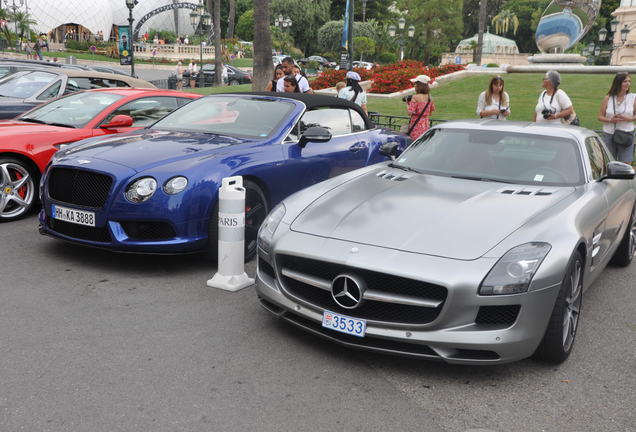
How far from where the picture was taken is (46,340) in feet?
12.8

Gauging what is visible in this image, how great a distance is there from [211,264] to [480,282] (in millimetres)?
3005

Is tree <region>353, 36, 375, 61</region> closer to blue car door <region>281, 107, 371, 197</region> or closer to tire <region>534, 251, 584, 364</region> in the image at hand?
blue car door <region>281, 107, 371, 197</region>

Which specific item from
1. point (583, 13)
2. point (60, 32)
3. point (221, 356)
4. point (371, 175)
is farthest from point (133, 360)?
point (60, 32)

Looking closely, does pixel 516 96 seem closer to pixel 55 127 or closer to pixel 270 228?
pixel 55 127

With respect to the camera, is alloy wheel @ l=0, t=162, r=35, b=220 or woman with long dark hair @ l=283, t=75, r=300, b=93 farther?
woman with long dark hair @ l=283, t=75, r=300, b=93

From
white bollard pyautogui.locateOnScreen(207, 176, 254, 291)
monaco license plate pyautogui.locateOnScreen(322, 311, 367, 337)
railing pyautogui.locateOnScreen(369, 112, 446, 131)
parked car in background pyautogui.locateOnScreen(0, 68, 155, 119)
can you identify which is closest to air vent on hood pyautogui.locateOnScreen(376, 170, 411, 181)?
white bollard pyautogui.locateOnScreen(207, 176, 254, 291)

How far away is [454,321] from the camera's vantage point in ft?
11.1

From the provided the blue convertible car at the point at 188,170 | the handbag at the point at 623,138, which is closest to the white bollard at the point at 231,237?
the blue convertible car at the point at 188,170

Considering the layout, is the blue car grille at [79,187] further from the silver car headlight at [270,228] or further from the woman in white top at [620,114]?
the woman in white top at [620,114]

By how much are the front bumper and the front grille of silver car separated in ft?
0.10

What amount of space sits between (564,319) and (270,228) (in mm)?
1922

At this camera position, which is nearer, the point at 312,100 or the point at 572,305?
the point at 572,305

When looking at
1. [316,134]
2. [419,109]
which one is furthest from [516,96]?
→ [316,134]

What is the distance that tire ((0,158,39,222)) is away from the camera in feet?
22.5
